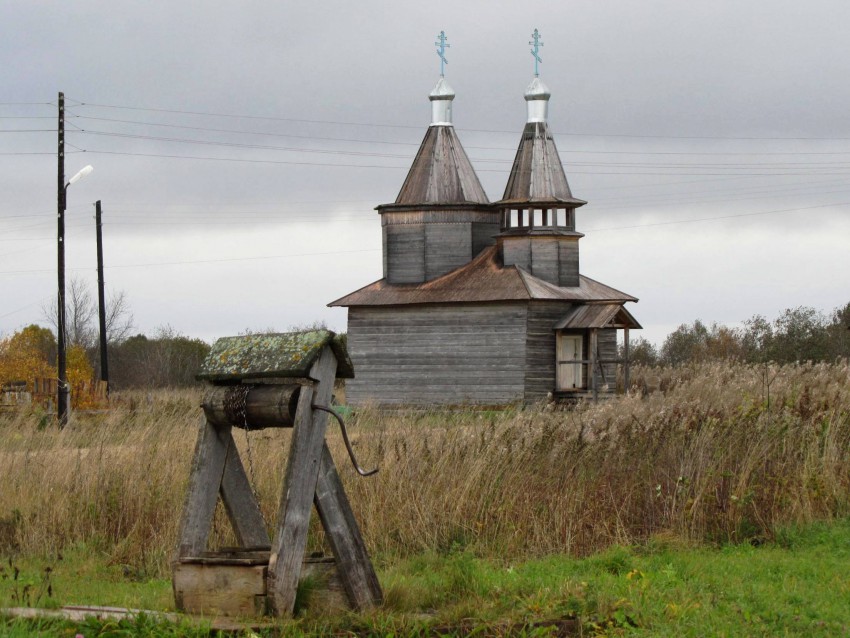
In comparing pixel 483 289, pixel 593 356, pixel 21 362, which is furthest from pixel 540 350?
pixel 21 362

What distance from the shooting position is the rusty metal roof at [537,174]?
38938 mm

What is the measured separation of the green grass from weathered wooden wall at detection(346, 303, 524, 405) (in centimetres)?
2525

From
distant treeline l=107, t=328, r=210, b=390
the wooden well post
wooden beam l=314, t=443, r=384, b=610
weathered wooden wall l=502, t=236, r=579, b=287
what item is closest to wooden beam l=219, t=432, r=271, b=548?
the wooden well post

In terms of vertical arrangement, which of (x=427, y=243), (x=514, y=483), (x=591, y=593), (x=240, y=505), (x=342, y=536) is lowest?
(x=591, y=593)

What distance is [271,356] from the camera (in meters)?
7.90

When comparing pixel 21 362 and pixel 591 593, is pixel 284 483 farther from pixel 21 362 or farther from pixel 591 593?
pixel 21 362

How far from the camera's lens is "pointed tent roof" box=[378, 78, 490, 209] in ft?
132

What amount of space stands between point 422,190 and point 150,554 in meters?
30.0

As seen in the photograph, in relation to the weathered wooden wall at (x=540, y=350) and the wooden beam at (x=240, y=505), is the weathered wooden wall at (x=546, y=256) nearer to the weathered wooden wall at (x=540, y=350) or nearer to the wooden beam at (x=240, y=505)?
the weathered wooden wall at (x=540, y=350)

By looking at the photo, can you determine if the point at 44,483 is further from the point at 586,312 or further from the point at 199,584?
the point at 586,312

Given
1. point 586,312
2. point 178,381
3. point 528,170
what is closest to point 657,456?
point 586,312

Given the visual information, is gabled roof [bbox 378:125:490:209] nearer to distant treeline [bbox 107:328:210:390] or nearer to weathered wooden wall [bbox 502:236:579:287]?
weathered wooden wall [bbox 502:236:579:287]

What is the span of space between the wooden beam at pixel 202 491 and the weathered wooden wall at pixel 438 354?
28477mm

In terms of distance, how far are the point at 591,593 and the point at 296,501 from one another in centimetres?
209
